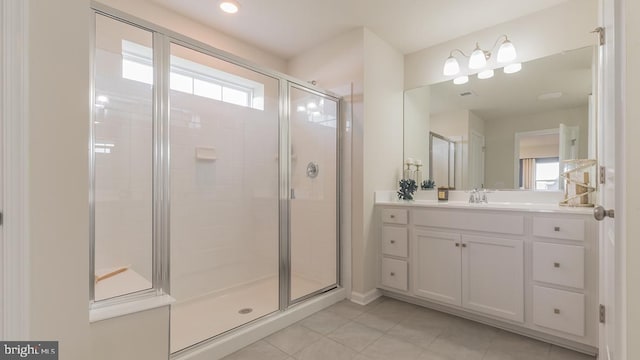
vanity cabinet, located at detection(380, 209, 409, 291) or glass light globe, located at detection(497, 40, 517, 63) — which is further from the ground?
glass light globe, located at detection(497, 40, 517, 63)

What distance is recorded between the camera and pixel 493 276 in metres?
2.04

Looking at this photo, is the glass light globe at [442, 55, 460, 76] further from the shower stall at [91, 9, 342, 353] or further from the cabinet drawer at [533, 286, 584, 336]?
the cabinet drawer at [533, 286, 584, 336]

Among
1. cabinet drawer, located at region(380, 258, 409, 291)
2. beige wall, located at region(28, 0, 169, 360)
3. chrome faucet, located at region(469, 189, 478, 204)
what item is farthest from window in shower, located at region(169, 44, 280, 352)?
chrome faucet, located at region(469, 189, 478, 204)

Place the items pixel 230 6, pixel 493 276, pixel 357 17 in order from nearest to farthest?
pixel 493 276 < pixel 230 6 < pixel 357 17

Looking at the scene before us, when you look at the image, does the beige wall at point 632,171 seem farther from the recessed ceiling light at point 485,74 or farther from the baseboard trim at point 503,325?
the recessed ceiling light at point 485,74

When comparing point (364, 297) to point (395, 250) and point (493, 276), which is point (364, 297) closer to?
point (395, 250)

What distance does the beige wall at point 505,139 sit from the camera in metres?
2.31

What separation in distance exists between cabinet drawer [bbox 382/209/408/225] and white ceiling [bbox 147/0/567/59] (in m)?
1.69

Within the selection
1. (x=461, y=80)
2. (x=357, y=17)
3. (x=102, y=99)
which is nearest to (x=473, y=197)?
(x=461, y=80)

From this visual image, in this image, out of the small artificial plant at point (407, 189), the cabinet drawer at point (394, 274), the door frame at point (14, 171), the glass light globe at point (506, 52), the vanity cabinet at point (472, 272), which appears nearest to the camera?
the door frame at point (14, 171)

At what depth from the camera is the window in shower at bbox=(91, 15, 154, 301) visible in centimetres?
191

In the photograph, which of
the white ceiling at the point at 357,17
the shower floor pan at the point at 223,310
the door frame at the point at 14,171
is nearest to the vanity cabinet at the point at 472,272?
the shower floor pan at the point at 223,310

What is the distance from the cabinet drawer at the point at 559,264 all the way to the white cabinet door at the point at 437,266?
1.65 feet

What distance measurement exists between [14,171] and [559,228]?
2.72 metres
